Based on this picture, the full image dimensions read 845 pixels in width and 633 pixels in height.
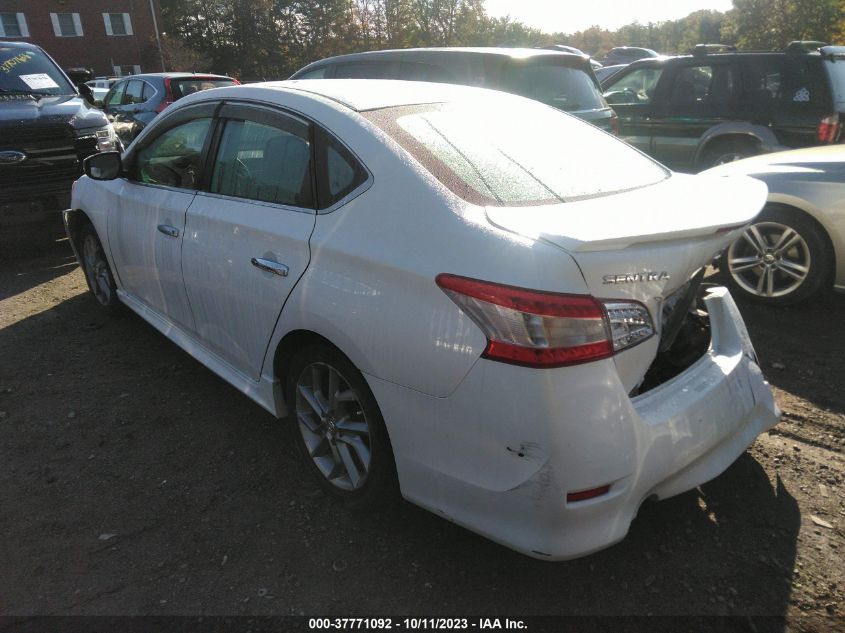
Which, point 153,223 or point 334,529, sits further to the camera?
point 153,223

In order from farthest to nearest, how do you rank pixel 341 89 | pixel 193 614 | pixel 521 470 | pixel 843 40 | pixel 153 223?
pixel 843 40 → pixel 153 223 → pixel 341 89 → pixel 193 614 → pixel 521 470

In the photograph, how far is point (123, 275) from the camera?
13.7ft

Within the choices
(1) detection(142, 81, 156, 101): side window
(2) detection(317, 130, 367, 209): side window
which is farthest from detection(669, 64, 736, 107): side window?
(1) detection(142, 81, 156, 101): side window

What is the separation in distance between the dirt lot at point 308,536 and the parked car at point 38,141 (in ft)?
11.3

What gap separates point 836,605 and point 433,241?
1804mm

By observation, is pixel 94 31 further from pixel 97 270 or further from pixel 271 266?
pixel 271 266

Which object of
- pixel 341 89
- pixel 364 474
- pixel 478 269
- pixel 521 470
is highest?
pixel 341 89

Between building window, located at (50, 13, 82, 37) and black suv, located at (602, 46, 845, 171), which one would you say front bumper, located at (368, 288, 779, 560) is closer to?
black suv, located at (602, 46, 845, 171)

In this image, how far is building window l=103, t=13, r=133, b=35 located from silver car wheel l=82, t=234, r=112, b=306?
50.2 m

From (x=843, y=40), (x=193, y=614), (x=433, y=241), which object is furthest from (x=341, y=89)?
(x=843, y=40)

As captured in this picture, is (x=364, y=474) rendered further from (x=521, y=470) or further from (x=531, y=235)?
(x=531, y=235)

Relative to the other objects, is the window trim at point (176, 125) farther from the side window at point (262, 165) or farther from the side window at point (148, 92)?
the side window at point (148, 92)

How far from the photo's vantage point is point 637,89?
8.26m

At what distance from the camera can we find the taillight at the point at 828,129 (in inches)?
246
